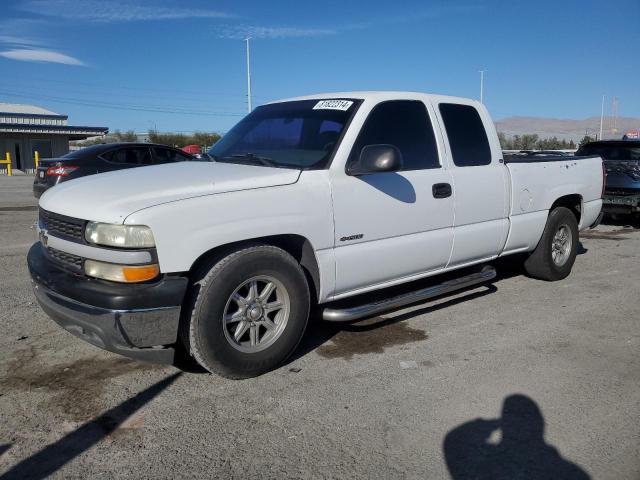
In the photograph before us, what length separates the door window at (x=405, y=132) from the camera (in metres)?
4.32

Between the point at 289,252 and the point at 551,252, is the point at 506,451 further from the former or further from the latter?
the point at 551,252

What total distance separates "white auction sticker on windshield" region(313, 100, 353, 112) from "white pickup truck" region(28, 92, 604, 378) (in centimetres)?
2

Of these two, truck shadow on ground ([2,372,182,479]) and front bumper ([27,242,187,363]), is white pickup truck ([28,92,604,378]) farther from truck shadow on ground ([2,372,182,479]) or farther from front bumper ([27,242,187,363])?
truck shadow on ground ([2,372,182,479])

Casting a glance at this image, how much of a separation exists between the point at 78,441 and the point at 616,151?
38.4ft

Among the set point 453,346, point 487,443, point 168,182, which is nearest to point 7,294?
point 168,182

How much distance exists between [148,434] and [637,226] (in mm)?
11271

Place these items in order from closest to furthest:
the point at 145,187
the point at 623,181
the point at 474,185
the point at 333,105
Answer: the point at 145,187
the point at 333,105
the point at 474,185
the point at 623,181

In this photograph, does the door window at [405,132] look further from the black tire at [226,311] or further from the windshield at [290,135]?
the black tire at [226,311]

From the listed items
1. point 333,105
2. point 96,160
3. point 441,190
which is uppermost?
point 333,105

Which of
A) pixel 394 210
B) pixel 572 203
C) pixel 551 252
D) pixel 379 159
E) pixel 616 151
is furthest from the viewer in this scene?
pixel 616 151

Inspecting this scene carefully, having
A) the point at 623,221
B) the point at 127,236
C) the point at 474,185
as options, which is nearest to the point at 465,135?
the point at 474,185

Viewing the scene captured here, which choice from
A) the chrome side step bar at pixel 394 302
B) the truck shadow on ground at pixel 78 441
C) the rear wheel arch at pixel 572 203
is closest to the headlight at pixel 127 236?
the truck shadow on ground at pixel 78 441

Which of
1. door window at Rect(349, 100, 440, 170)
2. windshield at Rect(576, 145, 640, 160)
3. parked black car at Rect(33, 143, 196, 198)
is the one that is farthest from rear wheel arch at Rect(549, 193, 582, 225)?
parked black car at Rect(33, 143, 196, 198)

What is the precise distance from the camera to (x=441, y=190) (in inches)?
181
